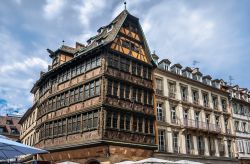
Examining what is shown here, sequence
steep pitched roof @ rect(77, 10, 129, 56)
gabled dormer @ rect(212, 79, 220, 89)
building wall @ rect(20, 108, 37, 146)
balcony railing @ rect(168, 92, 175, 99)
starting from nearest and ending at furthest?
steep pitched roof @ rect(77, 10, 129, 56), balcony railing @ rect(168, 92, 175, 99), building wall @ rect(20, 108, 37, 146), gabled dormer @ rect(212, 79, 220, 89)

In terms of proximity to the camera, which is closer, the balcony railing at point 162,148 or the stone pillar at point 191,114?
the balcony railing at point 162,148

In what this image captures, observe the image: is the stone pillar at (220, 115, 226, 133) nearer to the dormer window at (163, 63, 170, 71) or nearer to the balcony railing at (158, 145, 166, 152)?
the dormer window at (163, 63, 170, 71)

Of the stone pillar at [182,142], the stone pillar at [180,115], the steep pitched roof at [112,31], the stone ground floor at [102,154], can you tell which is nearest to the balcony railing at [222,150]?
the stone pillar at [182,142]

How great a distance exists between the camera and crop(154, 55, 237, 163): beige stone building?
1014 inches

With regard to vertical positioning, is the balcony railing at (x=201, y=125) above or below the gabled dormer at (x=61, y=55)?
below

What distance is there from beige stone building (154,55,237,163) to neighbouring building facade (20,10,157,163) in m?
2.06

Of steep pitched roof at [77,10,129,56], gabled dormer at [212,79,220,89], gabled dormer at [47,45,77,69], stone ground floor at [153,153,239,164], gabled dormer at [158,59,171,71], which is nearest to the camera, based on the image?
Result: steep pitched roof at [77,10,129,56]

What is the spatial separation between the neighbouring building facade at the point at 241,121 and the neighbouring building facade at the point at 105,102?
15269 mm

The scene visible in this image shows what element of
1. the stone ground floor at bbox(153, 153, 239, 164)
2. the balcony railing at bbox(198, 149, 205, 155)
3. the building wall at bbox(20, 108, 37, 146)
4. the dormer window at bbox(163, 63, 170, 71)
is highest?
the dormer window at bbox(163, 63, 170, 71)

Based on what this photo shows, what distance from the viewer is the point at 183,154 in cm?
2573

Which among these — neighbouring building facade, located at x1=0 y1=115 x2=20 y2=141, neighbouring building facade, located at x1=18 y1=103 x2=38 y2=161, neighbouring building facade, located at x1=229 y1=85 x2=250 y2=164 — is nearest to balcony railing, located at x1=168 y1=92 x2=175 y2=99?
neighbouring building facade, located at x1=229 y1=85 x2=250 y2=164

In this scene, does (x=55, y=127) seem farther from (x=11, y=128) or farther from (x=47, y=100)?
(x=11, y=128)

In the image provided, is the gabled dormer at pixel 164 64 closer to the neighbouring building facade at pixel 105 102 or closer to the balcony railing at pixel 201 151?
the neighbouring building facade at pixel 105 102

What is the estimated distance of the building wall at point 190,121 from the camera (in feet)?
84.4
